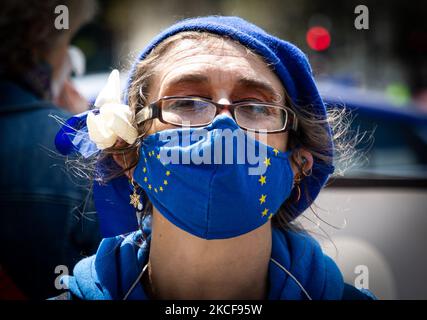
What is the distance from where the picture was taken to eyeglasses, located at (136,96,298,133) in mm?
2053

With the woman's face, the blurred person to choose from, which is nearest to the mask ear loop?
the woman's face

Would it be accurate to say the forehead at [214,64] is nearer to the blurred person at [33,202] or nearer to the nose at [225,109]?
the nose at [225,109]

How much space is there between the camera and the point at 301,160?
2289 mm

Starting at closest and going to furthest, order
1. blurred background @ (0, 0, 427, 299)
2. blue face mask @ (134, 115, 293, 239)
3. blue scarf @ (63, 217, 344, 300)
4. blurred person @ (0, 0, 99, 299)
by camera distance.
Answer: blue face mask @ (134, 115, 293, 239)
blue scarf @ (63, 217, 344, 300)
blurred person @ (0, 0, 99, 299)
blurred background @ (0, 0, 427, 299)

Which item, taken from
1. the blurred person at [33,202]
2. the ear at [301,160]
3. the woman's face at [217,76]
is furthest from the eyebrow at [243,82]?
the blurred person at [33,202]

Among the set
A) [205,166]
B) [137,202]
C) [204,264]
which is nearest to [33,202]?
[137,202]

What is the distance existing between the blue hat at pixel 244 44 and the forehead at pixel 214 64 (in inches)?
1.2

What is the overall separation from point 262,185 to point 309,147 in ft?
1.13

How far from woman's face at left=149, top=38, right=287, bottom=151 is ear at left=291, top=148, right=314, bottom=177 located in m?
0.10

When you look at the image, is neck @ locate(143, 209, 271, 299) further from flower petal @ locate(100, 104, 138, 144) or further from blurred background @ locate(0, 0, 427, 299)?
blurred background @ locate(0, 0, 427, 299)

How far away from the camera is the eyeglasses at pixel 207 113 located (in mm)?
2053

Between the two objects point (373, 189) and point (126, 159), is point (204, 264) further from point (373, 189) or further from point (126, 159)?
point (373, 189)
